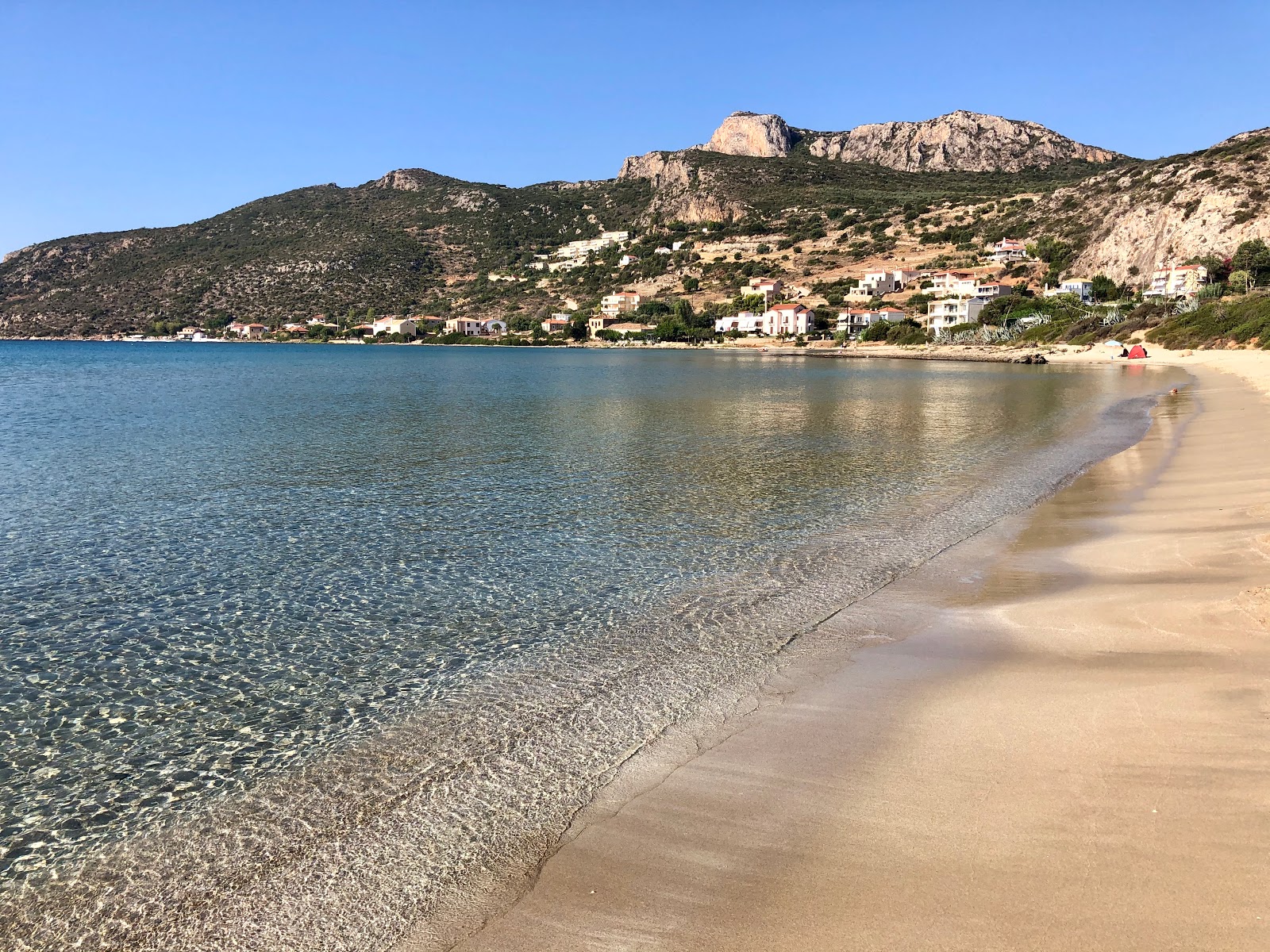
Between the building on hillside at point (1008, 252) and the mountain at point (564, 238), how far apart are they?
12.9 feet

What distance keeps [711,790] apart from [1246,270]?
92348mm

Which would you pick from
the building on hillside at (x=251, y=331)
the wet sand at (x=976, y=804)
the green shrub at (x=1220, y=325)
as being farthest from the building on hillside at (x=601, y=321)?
the wet sand at (x=976, y=804)

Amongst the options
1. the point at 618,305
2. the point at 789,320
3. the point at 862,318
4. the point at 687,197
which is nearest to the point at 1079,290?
the point at 862,318

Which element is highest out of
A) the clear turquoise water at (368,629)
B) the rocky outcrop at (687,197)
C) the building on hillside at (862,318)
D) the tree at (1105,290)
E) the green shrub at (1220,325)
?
the rocky outcrop at (687,197)

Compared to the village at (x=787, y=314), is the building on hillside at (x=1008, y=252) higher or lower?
higher

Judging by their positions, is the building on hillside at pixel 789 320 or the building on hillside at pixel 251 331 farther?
the building on hillside at pixel 251 331

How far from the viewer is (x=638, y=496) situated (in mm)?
14891

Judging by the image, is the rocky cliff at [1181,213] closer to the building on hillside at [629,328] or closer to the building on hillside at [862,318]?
the building on hillside at [862,318]

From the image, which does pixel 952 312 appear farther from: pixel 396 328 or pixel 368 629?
pixel 368 629

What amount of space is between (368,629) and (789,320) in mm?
115141

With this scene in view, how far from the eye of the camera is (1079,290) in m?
95.7

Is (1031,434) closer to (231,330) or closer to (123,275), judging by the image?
(231,330)

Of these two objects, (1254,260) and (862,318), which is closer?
(1254,260)

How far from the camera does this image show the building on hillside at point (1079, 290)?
94312 mm
